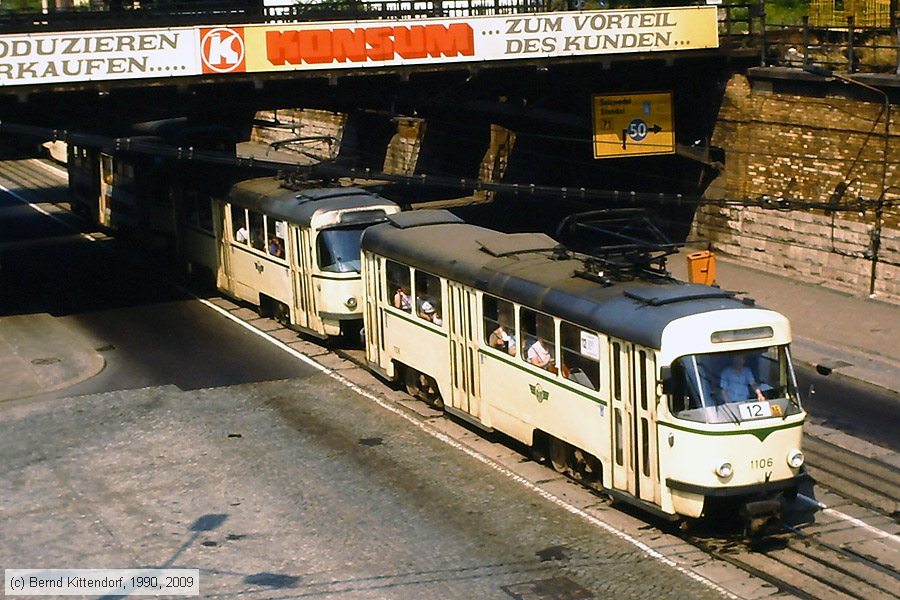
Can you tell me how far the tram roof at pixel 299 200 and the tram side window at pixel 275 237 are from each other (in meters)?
0.16

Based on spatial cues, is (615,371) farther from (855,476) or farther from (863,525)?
(855,476)

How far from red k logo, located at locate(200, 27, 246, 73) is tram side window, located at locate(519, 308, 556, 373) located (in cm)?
1209

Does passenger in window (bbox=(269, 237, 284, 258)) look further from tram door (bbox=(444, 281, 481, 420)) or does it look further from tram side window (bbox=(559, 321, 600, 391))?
tram side window (bbox=(559, 321, 600, 391))

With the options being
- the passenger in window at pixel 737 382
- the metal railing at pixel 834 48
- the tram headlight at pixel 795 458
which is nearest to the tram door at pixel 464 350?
the passenger in window at pixel 737 382

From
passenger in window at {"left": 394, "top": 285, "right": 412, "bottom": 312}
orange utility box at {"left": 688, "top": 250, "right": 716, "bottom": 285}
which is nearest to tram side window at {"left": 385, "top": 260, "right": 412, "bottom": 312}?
passenger in window at {"left": 394, "top": 285, "right": 412, "bottom": 312}

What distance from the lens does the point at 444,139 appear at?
46.8 m

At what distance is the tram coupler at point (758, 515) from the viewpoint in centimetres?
1537

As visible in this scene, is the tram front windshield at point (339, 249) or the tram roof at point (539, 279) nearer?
the tram roof at point (539, 279)

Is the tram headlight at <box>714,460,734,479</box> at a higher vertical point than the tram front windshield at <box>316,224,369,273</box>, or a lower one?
lower

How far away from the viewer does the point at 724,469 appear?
1521cm

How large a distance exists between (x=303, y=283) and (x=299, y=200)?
1.51m

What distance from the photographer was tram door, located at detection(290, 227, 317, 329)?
25609 mm

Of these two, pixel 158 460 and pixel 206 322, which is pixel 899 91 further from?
pixel 158 460

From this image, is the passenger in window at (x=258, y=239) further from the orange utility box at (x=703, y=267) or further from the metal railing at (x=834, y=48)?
the metal railing at (x=834, y=48)
